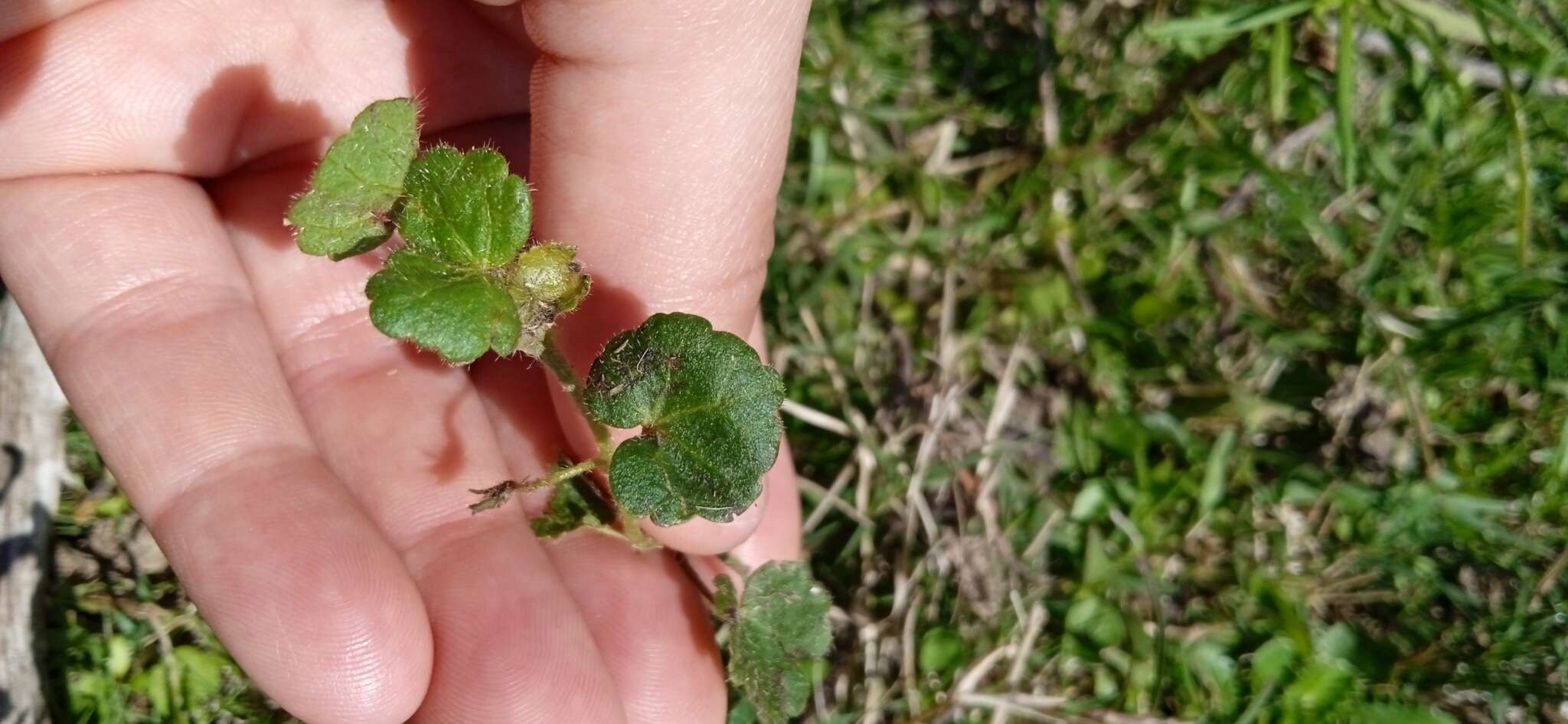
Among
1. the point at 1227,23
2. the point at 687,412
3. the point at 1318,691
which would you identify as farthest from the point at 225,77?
the point at 1318,691

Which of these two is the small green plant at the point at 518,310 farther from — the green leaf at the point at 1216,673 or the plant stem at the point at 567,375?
the green leaf at the point at 1216,673

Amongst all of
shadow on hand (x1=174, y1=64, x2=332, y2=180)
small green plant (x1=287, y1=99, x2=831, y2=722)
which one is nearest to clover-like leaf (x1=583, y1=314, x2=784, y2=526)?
small green plant (x1=287, y1=99, x2=831, y2=722)

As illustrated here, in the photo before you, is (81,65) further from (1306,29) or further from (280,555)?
(1306,29)

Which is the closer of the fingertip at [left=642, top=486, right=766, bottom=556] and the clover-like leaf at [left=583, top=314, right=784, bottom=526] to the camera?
the clover-like leaf at [left=583, top=314, right=784, bottom=526]

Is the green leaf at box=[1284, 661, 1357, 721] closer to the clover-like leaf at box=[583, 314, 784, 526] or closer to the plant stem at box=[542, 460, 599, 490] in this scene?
the clover-like leaf at box=[583, 314, 784, 526]

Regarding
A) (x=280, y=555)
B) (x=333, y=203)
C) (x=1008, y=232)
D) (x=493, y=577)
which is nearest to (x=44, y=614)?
(x=280, y=555)

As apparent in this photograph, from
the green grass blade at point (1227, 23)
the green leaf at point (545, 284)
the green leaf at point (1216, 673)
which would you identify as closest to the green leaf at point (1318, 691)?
the green leaf at point (1216, 673)
